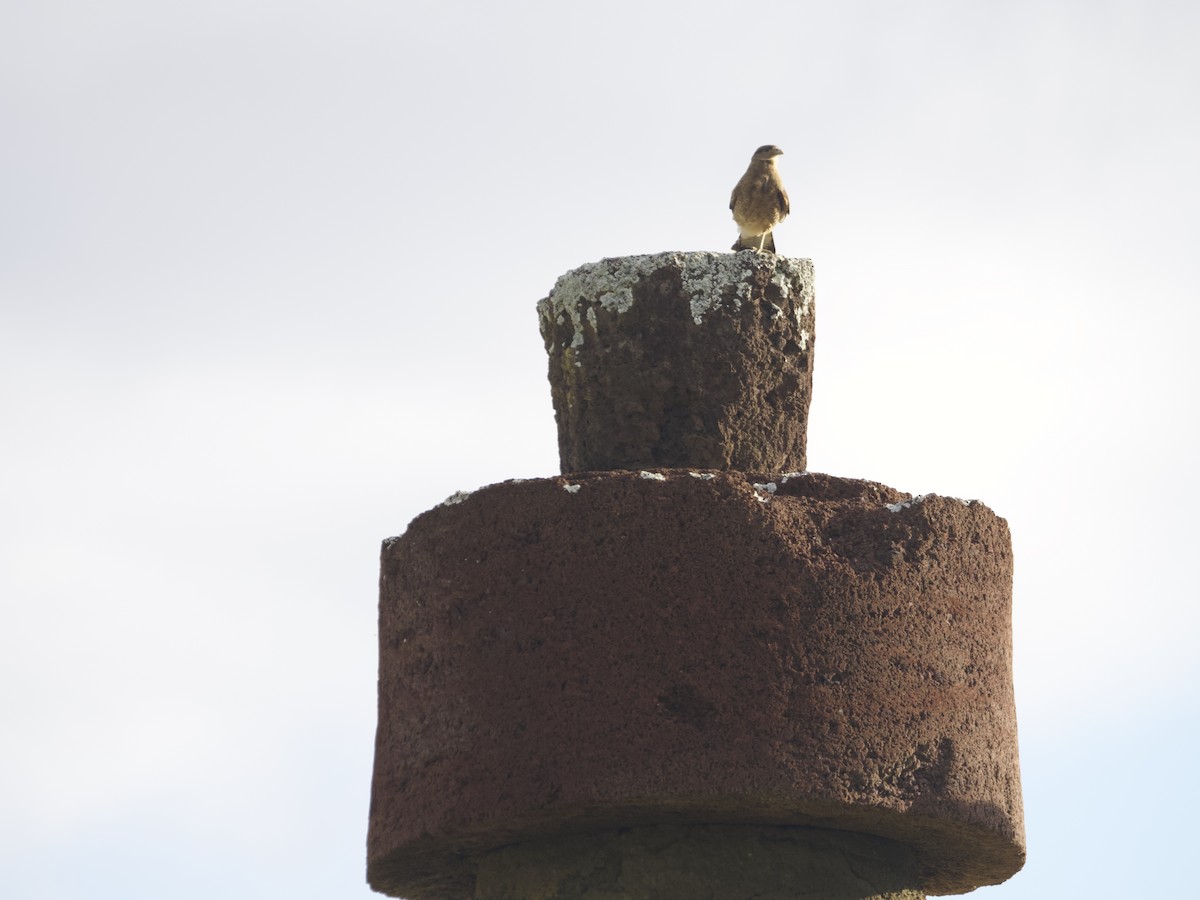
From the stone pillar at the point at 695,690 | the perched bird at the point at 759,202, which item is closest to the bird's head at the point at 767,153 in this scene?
the perched bird at the point at 759,202

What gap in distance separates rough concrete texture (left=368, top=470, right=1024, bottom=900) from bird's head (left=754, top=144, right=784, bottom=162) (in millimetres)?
2102

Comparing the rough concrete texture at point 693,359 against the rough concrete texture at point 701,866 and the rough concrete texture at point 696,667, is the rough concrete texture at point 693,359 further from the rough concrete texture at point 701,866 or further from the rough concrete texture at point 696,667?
the rough concrete texture at point 701,866

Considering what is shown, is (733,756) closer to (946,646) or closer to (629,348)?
(946,646)

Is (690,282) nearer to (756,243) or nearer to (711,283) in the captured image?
(711,283)

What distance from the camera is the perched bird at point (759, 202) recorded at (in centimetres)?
640

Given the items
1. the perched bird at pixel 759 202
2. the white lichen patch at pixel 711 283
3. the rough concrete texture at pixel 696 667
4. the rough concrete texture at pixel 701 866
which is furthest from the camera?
the perched bird at pixel 759 202

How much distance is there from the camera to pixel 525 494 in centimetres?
471

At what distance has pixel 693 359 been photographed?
206 inches

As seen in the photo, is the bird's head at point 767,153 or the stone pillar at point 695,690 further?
the bird's head at point 767,153

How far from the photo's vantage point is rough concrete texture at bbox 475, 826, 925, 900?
458 cm

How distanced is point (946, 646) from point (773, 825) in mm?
664

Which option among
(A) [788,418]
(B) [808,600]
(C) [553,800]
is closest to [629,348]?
(A) [788,418]

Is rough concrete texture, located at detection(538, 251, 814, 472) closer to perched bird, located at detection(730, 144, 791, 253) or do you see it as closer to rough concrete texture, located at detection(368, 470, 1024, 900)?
rough concrete texture, located at detection(368, 470, 1024, 900)

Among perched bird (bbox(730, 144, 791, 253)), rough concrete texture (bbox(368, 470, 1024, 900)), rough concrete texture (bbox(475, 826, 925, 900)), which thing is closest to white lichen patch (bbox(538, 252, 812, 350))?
rough concrete texture (bbox(368, 470, 1024, 900))
